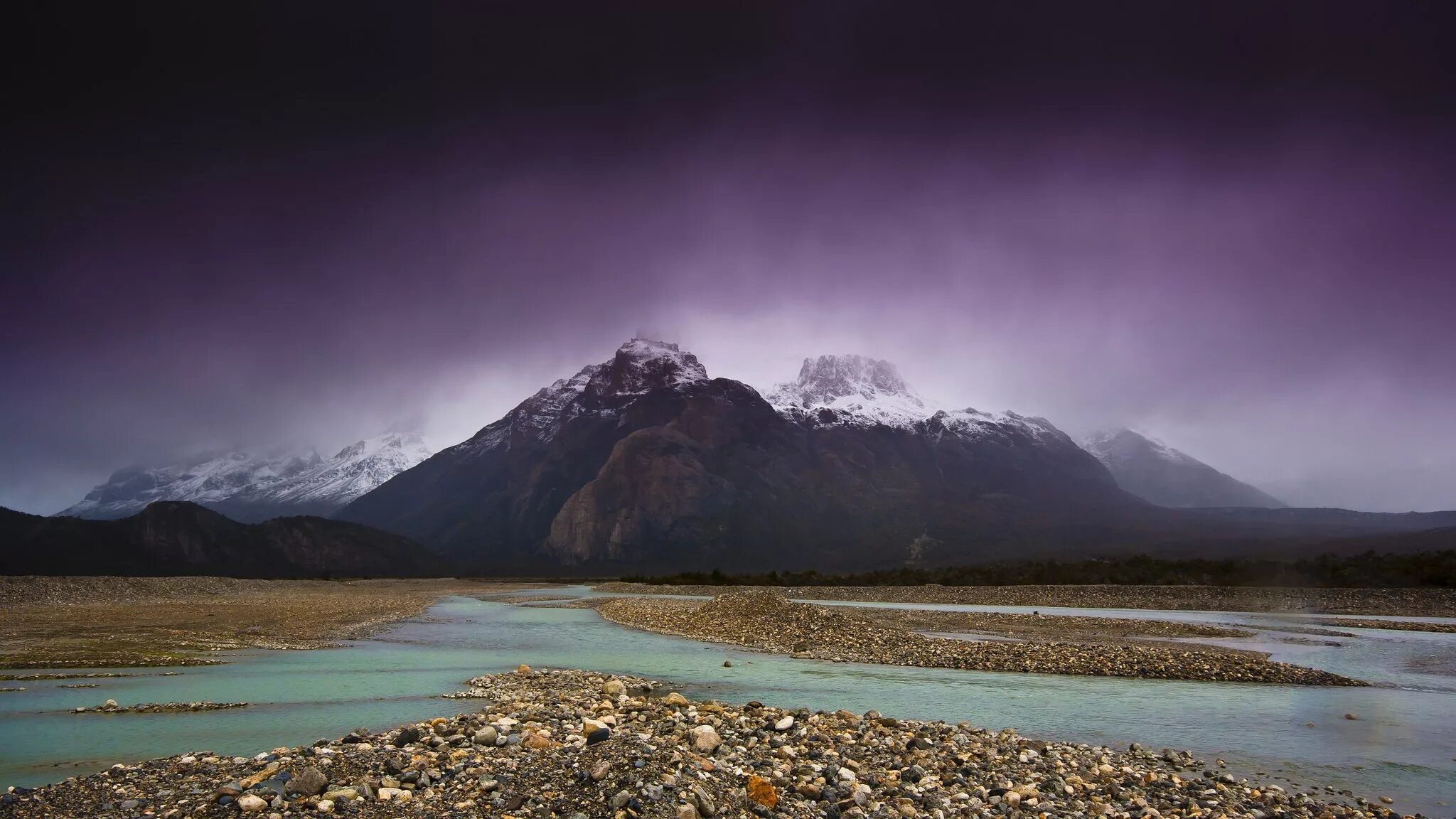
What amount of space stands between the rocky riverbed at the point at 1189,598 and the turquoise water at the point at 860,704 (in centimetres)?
3314

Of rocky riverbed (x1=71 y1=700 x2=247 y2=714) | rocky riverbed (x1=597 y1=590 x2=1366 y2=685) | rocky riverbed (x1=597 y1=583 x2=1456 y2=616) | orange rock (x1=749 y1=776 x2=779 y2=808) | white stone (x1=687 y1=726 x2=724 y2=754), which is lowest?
rocky riverbed (x1=597 y1=583 x2=1456 y2=616)

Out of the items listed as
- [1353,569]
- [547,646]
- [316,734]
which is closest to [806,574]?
[1353,569]

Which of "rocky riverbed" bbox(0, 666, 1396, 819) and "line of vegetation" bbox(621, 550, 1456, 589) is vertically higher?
"rocky riverbed" bbox(0, 666, 1396, 819)

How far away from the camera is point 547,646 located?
40750 mm

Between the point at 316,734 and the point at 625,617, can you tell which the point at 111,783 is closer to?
the point at 316,734

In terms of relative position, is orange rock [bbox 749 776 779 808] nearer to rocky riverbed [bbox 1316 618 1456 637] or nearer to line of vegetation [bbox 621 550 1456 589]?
rocky riverbed [bbox 1316 618 1456 637]

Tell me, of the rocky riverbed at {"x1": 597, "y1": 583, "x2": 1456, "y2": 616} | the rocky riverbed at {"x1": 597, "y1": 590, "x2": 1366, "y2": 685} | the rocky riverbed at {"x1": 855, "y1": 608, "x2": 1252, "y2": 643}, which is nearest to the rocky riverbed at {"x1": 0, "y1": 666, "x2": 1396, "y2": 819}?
the rocky riverbed at {"x1": 597, "y1": 590, "x2": 1366, "y2": 685}

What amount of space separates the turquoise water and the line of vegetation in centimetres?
4434

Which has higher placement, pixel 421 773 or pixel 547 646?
pixel 421 773

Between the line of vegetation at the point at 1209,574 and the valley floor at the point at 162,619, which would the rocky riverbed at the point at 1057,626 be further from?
the valley floor at the point at 162,619

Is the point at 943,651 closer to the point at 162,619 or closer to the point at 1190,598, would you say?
the point at 162,619

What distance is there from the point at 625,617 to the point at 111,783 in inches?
2071

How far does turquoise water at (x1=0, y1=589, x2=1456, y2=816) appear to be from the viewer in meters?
16.1

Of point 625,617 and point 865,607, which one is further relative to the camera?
point 865,607
